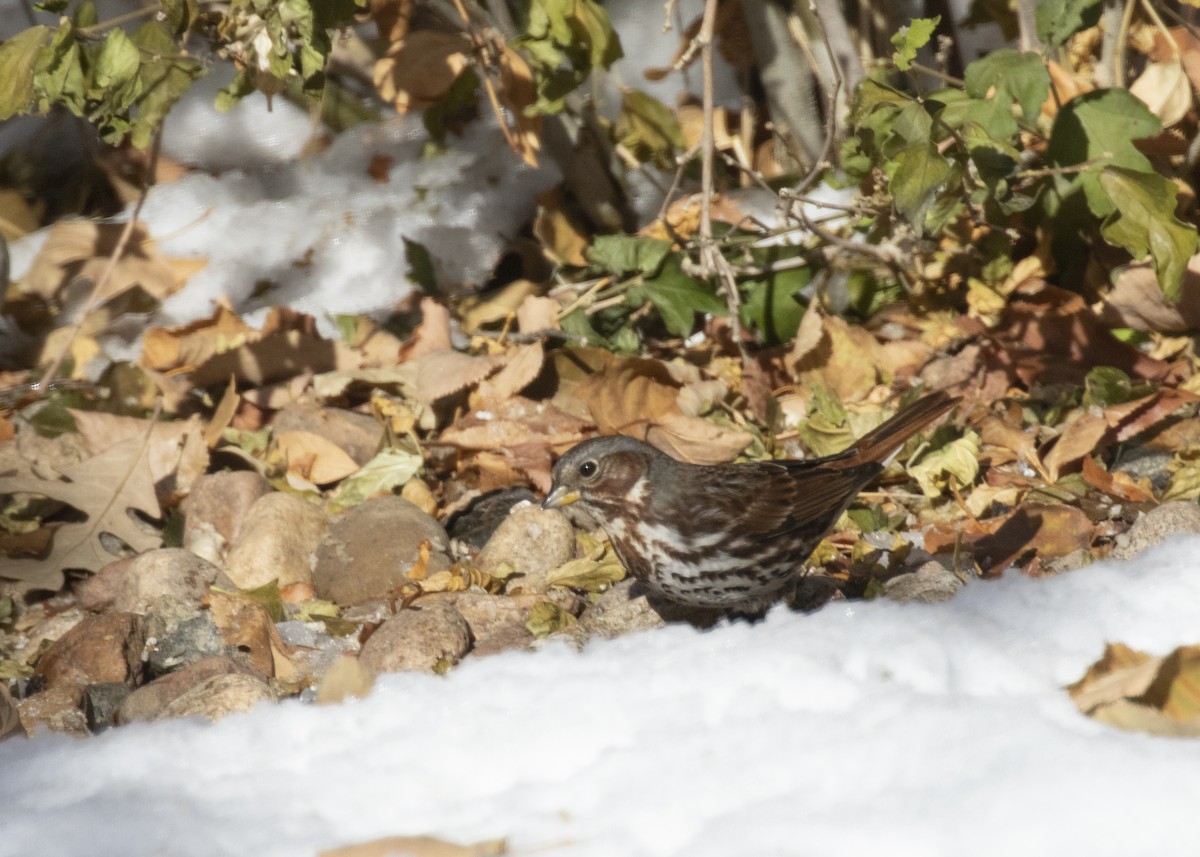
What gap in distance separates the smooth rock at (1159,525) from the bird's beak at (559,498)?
56.1 inches

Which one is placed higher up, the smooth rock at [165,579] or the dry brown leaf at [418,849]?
the dry brown leaf at [418,849]

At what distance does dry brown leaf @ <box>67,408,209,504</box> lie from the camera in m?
4.51

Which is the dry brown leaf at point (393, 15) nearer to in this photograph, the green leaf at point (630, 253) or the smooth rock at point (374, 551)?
the green leaf at point (630, 253)

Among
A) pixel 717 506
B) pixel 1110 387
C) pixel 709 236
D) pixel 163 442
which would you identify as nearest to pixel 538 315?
pixel 709 236

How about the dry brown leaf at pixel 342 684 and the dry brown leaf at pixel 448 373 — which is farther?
the dry brown leaf at pixel 448 373

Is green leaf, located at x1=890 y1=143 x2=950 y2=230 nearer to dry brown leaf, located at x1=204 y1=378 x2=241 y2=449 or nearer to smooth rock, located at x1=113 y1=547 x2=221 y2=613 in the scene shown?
smooth rock, located at x1=113 y1=547 x2=221 y2=613

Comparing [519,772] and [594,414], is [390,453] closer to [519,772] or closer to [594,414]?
[594,414]

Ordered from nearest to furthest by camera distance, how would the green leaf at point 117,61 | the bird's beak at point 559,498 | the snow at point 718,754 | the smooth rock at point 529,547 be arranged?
the snow at point 718,754 → the green leaf at point 117,61 → the bird's beak at point 559,498 → the smooth rock at point 529,547

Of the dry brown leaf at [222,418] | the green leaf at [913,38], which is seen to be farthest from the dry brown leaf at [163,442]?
the green leaf at [913,38]

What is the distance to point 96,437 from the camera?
4715mm

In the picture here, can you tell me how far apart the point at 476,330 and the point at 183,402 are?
3.60 feet

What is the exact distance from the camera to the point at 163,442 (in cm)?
461

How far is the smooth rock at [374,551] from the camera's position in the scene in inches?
150

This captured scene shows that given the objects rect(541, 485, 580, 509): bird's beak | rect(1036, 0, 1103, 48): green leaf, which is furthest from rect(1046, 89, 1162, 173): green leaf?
rect(541, 485, 580, 509): bird's beak
